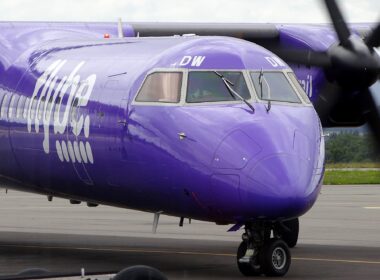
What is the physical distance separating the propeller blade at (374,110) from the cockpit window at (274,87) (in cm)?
305

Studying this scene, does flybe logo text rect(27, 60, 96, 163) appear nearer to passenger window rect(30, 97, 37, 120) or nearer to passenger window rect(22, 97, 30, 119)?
passenger window rect(30, 97, 37, 120)

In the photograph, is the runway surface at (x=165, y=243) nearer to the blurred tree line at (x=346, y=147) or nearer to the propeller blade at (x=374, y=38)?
the propeller blade at (x=374, y=38)

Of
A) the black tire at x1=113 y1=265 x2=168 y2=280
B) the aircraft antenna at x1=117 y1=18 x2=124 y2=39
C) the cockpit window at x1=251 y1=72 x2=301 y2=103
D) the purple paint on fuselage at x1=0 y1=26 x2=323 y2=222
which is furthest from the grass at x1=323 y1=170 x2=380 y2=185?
the black tire at x1=113 y1=265 x2=168 y2=280

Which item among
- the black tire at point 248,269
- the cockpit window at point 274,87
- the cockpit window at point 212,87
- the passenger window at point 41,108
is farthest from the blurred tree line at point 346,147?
the black tire at point 248,269

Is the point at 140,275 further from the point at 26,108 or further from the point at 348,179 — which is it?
the point at 348,179

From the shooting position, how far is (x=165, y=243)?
2238 centimetres

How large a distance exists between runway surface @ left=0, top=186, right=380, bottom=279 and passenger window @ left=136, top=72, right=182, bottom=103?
7.84 feet

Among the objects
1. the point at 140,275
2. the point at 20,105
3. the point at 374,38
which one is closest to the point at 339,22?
the point at 374,38

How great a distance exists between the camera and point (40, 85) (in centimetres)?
1909

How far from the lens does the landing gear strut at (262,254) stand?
52.1 ft

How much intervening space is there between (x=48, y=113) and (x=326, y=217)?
12.5 metres

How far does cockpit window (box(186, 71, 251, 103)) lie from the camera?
16.1 metres

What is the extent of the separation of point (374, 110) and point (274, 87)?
3613 millimetres

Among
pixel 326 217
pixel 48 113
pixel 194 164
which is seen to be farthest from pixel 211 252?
pixel 326 217
